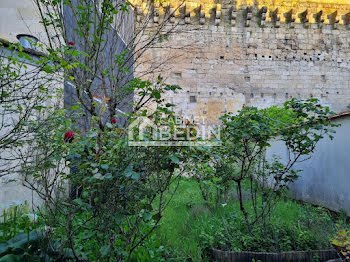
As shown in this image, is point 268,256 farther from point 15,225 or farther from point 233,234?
point 15,225

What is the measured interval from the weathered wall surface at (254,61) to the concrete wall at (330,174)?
5539 millimetres

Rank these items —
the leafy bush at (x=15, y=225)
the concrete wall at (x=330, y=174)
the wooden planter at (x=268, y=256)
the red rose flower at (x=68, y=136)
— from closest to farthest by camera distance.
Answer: the red rose flower at (x=68, y=136) → the leafy bush at (x=15, y=225) → the wooden planter at (x=268, y=256) → the concrete wall at (x=330, y=174)

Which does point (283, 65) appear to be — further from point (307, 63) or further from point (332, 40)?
point (332, 40)

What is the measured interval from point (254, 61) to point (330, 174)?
23.2 feet

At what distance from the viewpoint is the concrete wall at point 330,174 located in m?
4.22

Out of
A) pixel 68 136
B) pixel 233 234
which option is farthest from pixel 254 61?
pixel 68 136

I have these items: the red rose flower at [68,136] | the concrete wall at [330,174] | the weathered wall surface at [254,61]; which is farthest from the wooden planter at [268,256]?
the weathered wall surface at [254,61]

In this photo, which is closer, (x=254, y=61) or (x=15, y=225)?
(x=15, y=225)

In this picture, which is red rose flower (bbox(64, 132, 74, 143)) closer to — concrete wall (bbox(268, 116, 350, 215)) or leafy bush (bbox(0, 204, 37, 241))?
leafy bush (bbox(0, 204, 37, 241))

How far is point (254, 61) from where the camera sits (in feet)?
35.1

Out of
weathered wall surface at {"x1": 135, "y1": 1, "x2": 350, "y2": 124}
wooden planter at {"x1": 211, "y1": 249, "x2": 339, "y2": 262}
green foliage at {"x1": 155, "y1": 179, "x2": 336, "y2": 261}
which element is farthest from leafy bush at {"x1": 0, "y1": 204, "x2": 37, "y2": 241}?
weathered wall surface at {"x1": 135, "y1": 1, "x2": 350, "y2": 124}

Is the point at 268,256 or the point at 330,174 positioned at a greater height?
the point at 330,174

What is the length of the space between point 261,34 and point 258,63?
1229 millimetres

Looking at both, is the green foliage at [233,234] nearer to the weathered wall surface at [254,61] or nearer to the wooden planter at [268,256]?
the wooden planter at [268,256]
